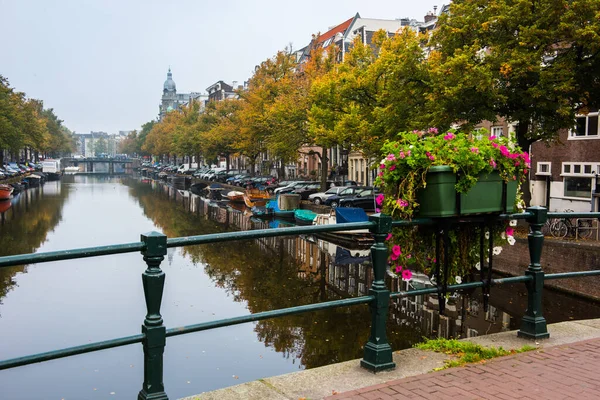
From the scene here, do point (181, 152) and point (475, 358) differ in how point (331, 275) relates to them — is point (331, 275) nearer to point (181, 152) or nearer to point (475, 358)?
point (475, 358)

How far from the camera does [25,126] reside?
2746 inches

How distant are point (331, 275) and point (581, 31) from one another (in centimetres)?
1087

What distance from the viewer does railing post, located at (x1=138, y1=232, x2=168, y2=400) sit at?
10.8 feet

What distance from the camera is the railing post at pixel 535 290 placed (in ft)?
16.0

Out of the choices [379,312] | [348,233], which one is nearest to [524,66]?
[348,233]

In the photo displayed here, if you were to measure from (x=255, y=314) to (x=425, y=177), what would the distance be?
1.61 m

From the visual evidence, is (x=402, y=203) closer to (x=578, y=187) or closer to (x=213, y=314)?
(x=213, y=314)

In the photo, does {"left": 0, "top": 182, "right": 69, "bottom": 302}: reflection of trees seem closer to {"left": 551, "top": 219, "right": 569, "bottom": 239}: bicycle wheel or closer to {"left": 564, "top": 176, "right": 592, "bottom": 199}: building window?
{"left": 551, "top": 219, "right": 569, "bottom": 239}: bicycle wheel

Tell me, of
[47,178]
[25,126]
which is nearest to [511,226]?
[25,126]

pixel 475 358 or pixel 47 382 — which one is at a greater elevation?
pixel 475 358

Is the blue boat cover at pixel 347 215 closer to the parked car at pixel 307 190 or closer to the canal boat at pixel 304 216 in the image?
the canal boat at pixel 304 216

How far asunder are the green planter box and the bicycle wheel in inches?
570

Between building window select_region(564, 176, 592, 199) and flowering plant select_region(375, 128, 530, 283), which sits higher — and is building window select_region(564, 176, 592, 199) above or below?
below

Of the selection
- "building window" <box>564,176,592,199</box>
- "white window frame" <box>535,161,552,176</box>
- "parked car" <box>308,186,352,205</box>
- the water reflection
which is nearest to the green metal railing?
the water reflection
